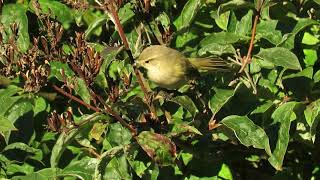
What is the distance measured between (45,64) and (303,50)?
1.30m

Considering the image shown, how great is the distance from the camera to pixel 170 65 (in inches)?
128

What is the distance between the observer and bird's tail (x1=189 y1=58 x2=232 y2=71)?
2919 millimetres

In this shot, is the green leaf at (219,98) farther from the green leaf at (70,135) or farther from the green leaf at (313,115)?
the green leaf at (70,135)

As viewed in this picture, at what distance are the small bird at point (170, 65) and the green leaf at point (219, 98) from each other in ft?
0.72

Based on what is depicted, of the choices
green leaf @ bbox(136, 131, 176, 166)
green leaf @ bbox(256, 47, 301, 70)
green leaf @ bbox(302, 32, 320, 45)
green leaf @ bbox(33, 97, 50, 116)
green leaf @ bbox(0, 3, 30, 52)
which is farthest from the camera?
green leaf @ bbox(302, 32, 320, 45)

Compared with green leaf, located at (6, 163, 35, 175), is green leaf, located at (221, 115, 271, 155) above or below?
above

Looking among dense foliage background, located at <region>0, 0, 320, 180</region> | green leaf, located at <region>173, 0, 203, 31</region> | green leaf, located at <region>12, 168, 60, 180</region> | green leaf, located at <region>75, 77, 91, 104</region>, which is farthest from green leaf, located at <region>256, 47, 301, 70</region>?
green leaf, located at <region>12, 168, 60, 180</region>

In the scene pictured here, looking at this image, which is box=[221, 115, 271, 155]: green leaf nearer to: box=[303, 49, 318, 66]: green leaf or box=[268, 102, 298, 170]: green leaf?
box=[268, 102, 298, 170]: green leaf

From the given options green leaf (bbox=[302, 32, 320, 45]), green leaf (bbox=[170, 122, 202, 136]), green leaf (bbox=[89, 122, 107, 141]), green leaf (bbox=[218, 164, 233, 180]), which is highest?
green leaf (bbox=[89, 122, 107, 141])

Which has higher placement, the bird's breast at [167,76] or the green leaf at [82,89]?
the green leaf at [82,89]

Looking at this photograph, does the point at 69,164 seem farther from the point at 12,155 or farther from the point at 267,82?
the point at 267,82

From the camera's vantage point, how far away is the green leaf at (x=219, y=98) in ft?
8.78

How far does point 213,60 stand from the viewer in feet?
9.84

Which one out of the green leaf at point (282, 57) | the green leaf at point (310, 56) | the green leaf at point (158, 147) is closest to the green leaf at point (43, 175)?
the green leaf at point (158, 147)
